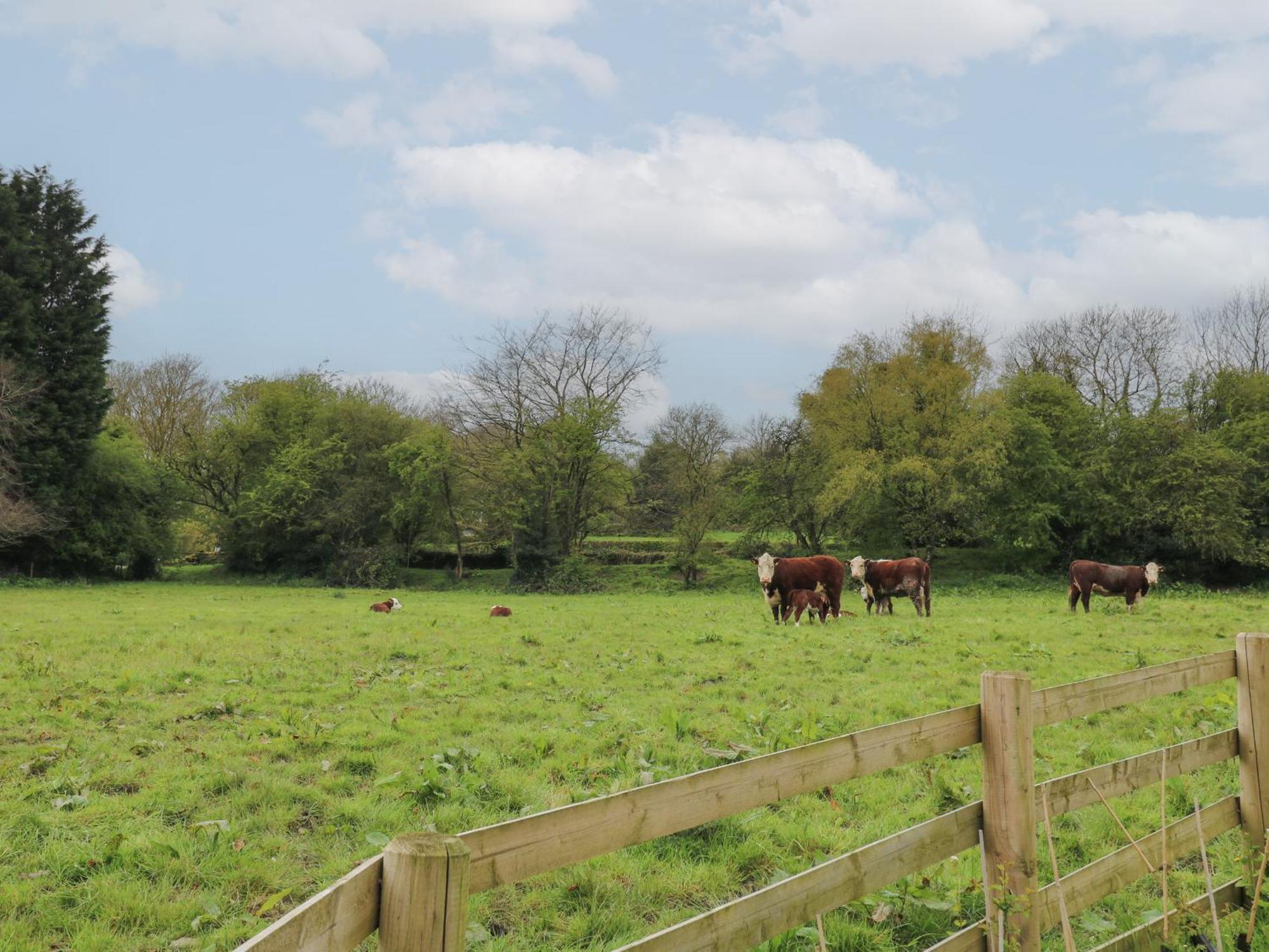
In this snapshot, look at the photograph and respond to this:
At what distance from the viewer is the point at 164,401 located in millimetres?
46406

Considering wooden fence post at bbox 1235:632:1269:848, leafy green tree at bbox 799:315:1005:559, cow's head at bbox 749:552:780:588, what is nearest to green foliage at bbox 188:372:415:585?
leafy green tree at bbox 799:315:1005:559

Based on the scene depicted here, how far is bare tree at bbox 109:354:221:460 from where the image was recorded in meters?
45.6

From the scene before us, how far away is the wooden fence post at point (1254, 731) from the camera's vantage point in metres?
4.53

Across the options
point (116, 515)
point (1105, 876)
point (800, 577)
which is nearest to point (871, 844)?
point (1105, 876)

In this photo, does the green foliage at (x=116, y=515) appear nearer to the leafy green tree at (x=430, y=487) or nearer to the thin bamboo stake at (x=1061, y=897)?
the leafy green tree at (x=430, y=487)

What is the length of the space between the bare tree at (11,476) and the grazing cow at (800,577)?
91.5 ft

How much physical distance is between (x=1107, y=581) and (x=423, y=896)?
2110 centimetres

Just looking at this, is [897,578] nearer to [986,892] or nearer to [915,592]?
[915,592]

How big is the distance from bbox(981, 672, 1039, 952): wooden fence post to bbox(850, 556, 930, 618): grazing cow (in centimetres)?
1556

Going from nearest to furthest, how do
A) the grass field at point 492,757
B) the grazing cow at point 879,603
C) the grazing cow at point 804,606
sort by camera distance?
Answer: the grass field at point 492,757 → the grazing cow at point 804,606 → the grazing cow at point 879,603

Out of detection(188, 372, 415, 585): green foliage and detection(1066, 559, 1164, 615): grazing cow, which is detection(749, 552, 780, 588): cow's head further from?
detection(188, 372, 415, 585): green foliage

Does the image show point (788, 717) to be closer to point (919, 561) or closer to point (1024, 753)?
point (1024, 753)

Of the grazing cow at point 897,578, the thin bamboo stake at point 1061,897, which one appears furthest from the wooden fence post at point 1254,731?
the grazing cow at point 897,578

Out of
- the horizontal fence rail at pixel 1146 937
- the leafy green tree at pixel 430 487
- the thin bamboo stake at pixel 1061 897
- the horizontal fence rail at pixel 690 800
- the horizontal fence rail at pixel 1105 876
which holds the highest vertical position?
the leafy green tree at pixel 430 487
